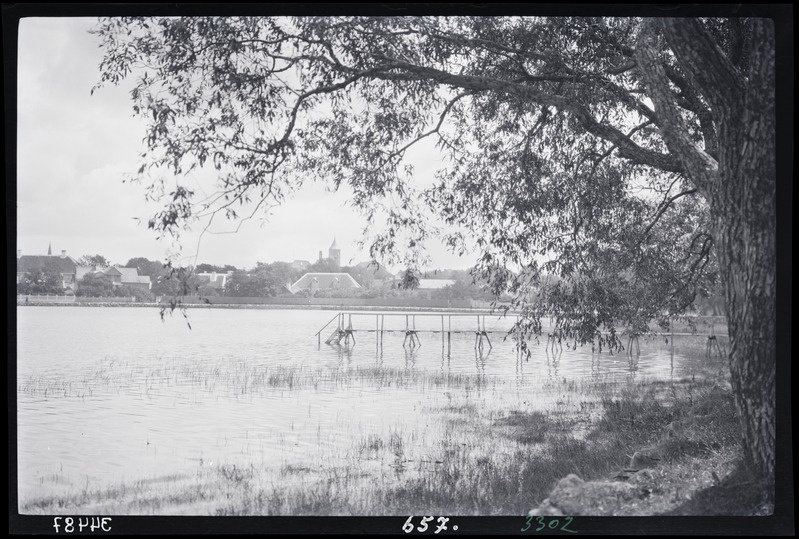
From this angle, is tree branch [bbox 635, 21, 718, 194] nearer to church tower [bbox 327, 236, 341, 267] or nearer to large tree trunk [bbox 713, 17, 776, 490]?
large tree trunk [bbox 713, 17, 776, 490]

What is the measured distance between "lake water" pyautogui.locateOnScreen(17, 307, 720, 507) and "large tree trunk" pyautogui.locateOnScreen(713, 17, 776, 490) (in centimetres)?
638

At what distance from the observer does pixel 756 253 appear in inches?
221

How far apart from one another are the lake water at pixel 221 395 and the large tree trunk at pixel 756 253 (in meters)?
→ 6.38

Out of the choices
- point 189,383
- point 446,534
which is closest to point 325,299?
point 189,383

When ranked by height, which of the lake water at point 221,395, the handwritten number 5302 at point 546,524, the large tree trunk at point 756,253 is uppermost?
the large tree trunk at point 756,253

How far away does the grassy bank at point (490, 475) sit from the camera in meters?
6.02

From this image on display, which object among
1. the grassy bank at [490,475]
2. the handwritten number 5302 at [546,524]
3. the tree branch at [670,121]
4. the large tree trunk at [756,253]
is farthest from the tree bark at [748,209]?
the handwritten number 5302 at [546,524]

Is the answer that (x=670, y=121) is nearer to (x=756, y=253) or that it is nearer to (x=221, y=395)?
(x=756, y=253)

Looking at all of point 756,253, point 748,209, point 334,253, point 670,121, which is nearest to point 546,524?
point 756,253

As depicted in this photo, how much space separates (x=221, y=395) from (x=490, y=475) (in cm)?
1054

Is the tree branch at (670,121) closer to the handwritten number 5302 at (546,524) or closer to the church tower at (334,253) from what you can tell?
the handwritten number 5302 at (546,524)

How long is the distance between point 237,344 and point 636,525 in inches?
1164

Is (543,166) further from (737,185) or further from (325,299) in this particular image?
(325,299)

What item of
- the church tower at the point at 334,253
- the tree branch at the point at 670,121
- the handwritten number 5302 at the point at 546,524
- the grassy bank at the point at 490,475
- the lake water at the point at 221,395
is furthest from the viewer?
the lake water at the point at 221,395
